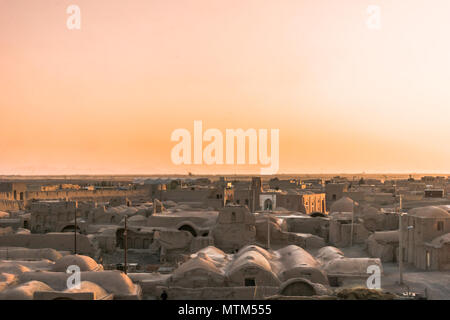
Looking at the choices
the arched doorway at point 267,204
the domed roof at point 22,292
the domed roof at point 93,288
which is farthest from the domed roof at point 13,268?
the arched doorway at point 267,204

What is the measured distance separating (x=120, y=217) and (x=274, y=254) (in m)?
21.2

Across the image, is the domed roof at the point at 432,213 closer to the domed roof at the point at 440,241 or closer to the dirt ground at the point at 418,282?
the domed roof at the point at 440,241

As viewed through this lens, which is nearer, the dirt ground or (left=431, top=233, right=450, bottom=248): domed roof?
the dirt ground

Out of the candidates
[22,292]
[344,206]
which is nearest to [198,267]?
[22,292]

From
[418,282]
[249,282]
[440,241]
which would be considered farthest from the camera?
[440,241]

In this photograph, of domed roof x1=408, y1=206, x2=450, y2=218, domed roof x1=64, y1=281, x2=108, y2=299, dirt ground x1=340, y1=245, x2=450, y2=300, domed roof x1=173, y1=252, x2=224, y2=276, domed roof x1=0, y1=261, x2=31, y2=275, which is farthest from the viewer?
domed roof x1=408, y1=206, x2=450, y2=218

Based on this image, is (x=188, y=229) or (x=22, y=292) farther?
(x=188, y=229)

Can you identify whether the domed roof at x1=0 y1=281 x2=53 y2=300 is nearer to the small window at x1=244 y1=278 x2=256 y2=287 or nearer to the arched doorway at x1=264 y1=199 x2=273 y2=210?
the small window at x1=244 y1=278 x2=256 y2=287

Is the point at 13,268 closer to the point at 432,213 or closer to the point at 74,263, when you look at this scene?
the point at 74,263

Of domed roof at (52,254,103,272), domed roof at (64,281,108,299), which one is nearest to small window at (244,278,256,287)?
domed roof at (64,281,108,299)

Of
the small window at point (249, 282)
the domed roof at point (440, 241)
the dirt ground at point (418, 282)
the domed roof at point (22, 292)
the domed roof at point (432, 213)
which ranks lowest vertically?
the dirt ground at point (418, 282)
